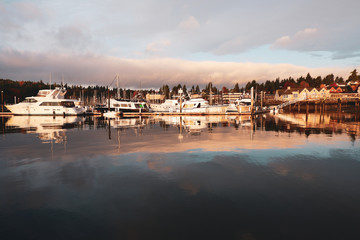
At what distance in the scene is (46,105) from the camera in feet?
165

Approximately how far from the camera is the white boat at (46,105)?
50250 millimetres

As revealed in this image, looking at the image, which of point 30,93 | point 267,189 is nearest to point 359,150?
point 267,189

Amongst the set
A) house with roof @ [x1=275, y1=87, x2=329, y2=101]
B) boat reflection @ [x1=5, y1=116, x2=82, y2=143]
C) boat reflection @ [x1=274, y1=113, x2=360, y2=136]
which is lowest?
boat reflection @ [x1=274, y1=113, x2=360, y2=136]

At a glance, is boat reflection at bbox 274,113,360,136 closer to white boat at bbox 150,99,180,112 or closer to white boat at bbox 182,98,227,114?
white boat at bbox 182,98,227,114

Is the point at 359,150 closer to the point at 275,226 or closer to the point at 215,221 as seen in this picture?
the point at 275,226

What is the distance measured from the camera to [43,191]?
7.58 meters

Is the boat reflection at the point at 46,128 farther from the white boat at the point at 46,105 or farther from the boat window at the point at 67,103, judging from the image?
the boat window at the point at 67,103

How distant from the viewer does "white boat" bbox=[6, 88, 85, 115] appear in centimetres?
5025

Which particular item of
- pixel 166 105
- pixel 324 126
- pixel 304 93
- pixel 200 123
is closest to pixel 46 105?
pixel 166 105

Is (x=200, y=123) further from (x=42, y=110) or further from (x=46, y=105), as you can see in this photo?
(x=42, y=110)

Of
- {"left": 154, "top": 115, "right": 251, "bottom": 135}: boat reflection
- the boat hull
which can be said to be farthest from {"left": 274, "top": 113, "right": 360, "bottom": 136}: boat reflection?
the boat hull

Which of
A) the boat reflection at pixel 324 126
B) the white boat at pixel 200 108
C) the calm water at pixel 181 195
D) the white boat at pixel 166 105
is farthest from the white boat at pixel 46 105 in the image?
the boat reflection at pixel 324 126

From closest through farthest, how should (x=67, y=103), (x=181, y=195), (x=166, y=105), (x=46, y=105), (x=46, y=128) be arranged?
(x=181, y=195) < (x=46, y=128) < (x=46, y=105) < (x=67, y=103) < (x=166, y=105)

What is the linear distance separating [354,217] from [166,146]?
11.3 metres
